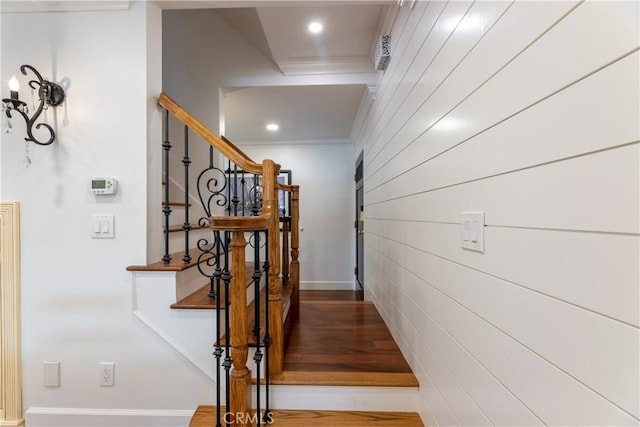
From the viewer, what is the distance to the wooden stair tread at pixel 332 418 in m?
1.44

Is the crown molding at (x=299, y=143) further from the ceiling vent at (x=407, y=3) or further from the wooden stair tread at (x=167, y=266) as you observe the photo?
the wooden stair tread at (x=167, y=266)

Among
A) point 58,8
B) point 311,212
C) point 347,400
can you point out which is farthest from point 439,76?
point 311,212

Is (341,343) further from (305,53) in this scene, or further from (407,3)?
(305,53)

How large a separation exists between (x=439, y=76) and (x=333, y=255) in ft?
13.3

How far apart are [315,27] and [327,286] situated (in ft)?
12.8

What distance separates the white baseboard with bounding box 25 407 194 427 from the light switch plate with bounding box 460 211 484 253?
1700 mm

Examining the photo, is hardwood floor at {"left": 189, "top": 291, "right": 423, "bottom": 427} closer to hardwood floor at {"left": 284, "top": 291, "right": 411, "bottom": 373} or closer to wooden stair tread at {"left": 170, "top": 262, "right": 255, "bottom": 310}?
hardwood floor at {"left": 284, "top": 291, "right": 411, "bottom": 373}

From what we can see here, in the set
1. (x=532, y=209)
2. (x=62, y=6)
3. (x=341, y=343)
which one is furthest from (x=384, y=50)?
(x=341, y=343)

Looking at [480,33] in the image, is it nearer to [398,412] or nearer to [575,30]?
[575,30]

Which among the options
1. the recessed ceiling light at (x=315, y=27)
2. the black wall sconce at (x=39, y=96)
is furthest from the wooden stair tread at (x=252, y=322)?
the recessed ceiling light at (x=315, y=27)

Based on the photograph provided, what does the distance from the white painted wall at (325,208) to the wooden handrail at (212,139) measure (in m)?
3.33

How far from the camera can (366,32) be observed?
238cm

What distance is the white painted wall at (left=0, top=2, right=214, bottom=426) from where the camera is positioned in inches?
64.5

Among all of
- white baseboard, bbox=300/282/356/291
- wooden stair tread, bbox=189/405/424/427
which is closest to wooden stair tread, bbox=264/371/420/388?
wooden stair tread, bbox=189/405/424/427
